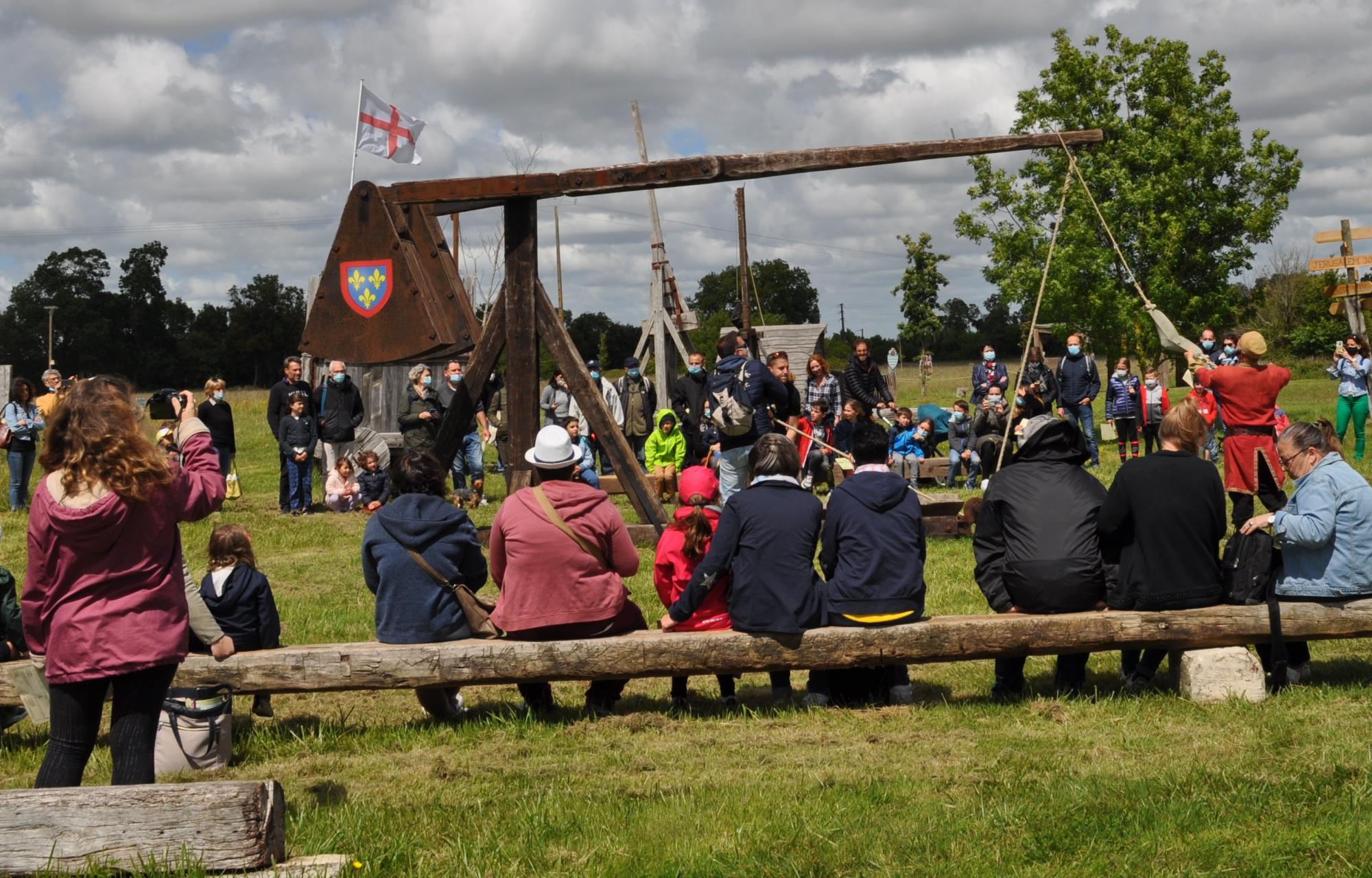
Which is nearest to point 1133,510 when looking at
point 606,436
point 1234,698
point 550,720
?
point 1234,698

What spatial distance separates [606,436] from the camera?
11289 mm

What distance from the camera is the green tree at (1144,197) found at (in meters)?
30.8

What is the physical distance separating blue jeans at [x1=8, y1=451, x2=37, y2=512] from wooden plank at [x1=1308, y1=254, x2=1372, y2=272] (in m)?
22.5

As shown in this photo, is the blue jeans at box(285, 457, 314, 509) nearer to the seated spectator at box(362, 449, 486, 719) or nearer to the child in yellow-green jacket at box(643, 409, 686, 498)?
the child in yellow-green jacket at box(643, 409, 686, 498)

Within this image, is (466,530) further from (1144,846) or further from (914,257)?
(914,257)

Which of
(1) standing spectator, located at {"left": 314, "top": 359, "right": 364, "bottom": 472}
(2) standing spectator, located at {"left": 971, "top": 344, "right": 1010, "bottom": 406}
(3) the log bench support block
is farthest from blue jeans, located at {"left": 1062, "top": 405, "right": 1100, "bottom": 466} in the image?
(3) the log bench support block

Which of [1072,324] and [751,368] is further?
[1072,324]

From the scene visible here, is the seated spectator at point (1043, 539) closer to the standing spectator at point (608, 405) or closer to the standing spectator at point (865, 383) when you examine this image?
the standing spectator at point (865, 383)

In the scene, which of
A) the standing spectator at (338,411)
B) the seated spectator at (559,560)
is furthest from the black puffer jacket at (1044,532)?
the standing spectator at (338,411)

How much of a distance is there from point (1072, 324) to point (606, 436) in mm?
23647

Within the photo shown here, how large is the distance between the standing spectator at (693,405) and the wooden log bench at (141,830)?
11217mm

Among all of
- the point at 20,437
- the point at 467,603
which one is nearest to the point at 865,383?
the point at 20,437

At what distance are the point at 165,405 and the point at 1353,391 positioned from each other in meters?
16.3

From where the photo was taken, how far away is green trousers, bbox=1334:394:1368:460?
1811 centimetres
